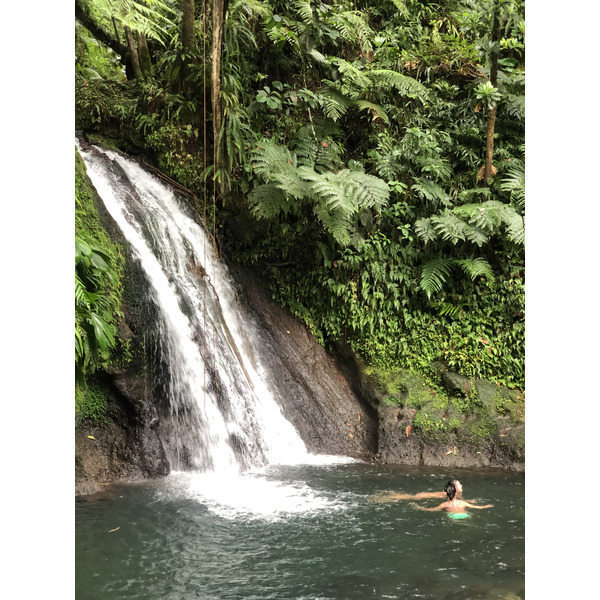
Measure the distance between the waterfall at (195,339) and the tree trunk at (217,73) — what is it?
2.84 ft

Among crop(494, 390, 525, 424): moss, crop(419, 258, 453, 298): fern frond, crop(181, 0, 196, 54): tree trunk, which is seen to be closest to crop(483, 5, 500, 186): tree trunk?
crop(419, 258, 453, 298): fern frond

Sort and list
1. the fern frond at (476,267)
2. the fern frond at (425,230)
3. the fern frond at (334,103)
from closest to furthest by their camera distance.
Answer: the fern frond at (476,267) → the fern frond at (425,230) → the fern frond at (334,103)

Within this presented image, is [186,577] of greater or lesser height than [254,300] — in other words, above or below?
below

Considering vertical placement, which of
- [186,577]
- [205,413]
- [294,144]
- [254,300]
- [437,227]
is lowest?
[186,577]

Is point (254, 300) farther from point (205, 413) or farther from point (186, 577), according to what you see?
point (186, 577)

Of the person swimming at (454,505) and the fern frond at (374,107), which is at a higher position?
the fern frond at (374,107)

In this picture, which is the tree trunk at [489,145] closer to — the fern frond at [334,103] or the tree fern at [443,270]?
the tree fern at [443,270]

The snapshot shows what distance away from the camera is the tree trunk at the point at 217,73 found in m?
6.20

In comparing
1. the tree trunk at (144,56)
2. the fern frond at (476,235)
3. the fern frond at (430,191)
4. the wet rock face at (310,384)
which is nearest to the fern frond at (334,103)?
the fern frond at (430,191)

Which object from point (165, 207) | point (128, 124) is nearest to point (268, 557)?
point (165, 207)

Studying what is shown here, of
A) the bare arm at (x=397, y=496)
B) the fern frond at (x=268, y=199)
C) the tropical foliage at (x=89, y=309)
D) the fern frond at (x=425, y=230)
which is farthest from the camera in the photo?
the fern frond at (x=425, y=230)

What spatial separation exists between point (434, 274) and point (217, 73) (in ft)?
12.3

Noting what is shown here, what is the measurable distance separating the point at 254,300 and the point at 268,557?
13.1ft
